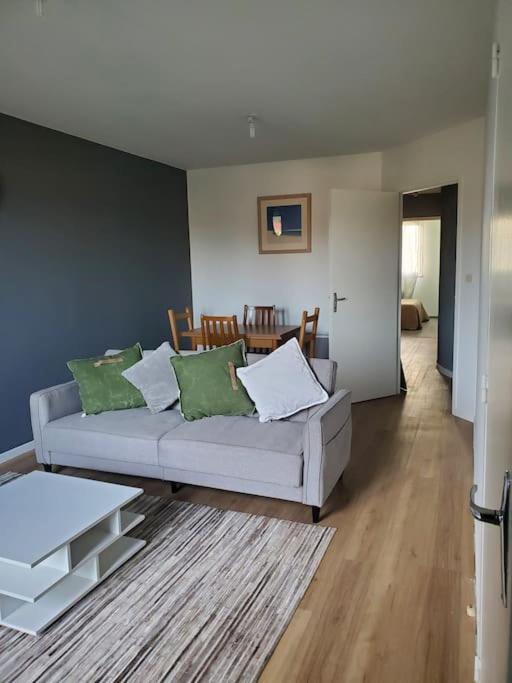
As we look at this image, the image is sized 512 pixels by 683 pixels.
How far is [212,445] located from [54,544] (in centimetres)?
103

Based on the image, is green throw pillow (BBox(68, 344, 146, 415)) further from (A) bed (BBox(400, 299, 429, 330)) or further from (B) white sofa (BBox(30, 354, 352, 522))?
(A) bed (BBox(400, 299, 429, 330))

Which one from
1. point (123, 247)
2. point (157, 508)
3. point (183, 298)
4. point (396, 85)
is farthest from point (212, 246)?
point (157, 508)

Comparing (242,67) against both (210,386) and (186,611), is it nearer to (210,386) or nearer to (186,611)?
(210,386)

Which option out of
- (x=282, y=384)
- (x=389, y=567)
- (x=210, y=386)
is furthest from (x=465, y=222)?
(x=389, y=567)

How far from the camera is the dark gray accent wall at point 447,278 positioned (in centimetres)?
579

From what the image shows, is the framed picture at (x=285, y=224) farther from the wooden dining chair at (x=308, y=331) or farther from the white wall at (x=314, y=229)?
the wooden dining chair at (x=308, y=331)

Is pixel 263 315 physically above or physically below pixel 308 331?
above

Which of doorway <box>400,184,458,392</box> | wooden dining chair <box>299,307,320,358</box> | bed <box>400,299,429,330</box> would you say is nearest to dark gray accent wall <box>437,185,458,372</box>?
doorway <box>400,184,458,392</box>

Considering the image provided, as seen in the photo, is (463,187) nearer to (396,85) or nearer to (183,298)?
(396,85)

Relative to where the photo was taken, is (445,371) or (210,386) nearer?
(210,386)

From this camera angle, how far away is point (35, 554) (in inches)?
72.7

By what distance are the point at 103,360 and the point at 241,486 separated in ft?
4.54

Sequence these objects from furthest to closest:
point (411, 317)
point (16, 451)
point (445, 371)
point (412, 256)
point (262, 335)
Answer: point (412, 256) → point (411, 317) → point (445, 371) → point (262, 335) → point (16, 451)

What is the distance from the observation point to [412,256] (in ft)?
38.0
